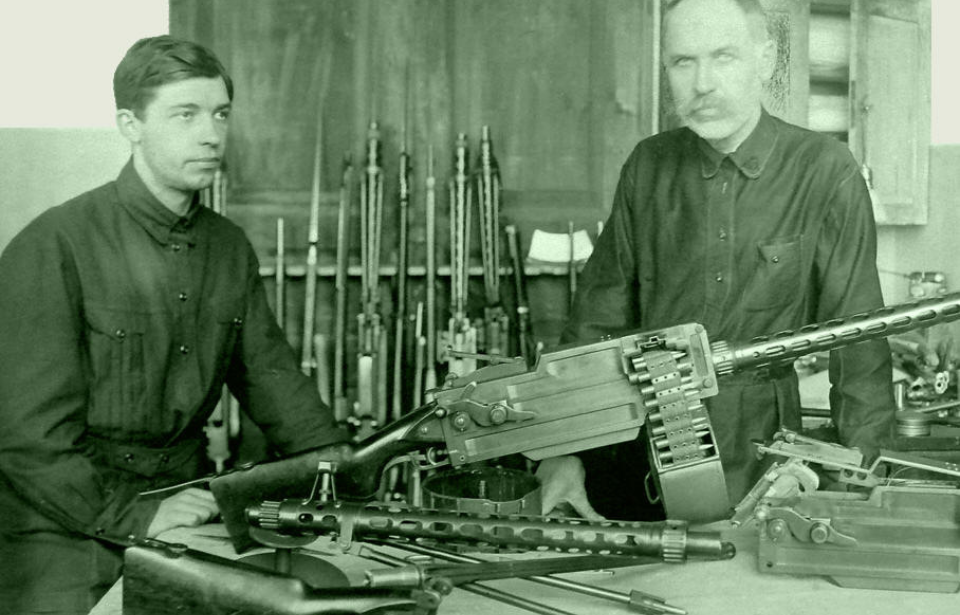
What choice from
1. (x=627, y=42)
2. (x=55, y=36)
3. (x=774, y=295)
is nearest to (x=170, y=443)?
(x=774, y=295)

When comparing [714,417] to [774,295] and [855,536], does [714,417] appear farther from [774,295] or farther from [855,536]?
[855,536]

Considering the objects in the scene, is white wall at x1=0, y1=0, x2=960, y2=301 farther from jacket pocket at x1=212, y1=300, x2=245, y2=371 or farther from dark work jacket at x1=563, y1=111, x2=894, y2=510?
dark work jacket at x1=563, y1=111, x2=894, y2=510

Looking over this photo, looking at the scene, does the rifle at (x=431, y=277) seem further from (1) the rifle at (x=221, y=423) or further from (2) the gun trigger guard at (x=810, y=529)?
(2) the gun trigger guard at (x=810, y=529)

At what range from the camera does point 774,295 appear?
8.86 feet

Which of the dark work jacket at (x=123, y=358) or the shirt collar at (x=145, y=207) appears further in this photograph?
the shirt collar at (x=145, y=207)

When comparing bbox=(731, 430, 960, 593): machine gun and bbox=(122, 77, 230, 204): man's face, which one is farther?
bbox=(122, 77, 230, 204): man's face

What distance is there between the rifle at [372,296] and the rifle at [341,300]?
0.07 metres

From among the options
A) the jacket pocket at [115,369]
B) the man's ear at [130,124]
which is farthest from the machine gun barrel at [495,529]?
the man's ear at [130,124]

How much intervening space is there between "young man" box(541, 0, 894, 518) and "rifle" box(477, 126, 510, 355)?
1.66 m

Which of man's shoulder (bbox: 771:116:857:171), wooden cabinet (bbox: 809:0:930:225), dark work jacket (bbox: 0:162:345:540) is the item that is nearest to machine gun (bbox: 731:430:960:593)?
man's shoulder (bbox: 771:116:857:171)

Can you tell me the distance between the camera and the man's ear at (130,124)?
8.55 ft

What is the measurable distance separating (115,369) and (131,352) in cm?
6

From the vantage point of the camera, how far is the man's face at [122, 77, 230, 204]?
2.57 metres

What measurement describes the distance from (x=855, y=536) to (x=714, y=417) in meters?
0.87
